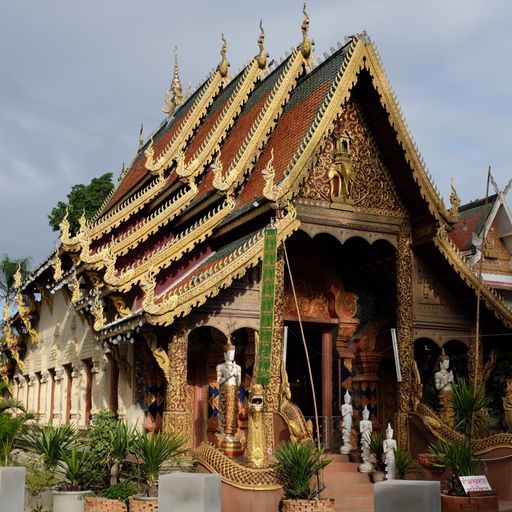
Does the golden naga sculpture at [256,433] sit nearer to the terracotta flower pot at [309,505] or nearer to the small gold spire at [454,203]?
the terracotta flower pot at [309,505]

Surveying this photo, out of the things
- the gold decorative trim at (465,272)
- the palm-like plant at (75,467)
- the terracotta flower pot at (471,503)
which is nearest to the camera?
the terracotta flower pot at (471,503)

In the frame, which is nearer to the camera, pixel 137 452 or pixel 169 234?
pixel 137 452

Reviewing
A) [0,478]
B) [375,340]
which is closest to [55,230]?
[375,340]

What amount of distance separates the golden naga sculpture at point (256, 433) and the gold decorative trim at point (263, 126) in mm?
4285

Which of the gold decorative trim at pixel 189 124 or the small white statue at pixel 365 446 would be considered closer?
the small white statue at pixel 365 446

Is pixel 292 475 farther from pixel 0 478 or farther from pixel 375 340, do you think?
pixel 375 340

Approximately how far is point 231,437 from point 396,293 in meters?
4.38

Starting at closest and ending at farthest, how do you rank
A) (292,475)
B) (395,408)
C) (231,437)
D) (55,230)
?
(292,475) < (231,437) < (395,408) < (55,230)

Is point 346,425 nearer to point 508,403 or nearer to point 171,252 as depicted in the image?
point 508,403

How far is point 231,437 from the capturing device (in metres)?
12.1

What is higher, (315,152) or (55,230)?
(55,230)

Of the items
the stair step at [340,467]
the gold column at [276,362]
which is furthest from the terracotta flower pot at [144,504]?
the stair step at [340,467]

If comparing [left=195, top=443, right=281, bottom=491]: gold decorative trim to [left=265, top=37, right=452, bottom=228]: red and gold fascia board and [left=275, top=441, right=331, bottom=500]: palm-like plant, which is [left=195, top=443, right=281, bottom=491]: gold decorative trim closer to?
[left=275, top=441, right=331, bottom=500]: palm-like plant

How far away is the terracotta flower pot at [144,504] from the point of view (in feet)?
32.7
